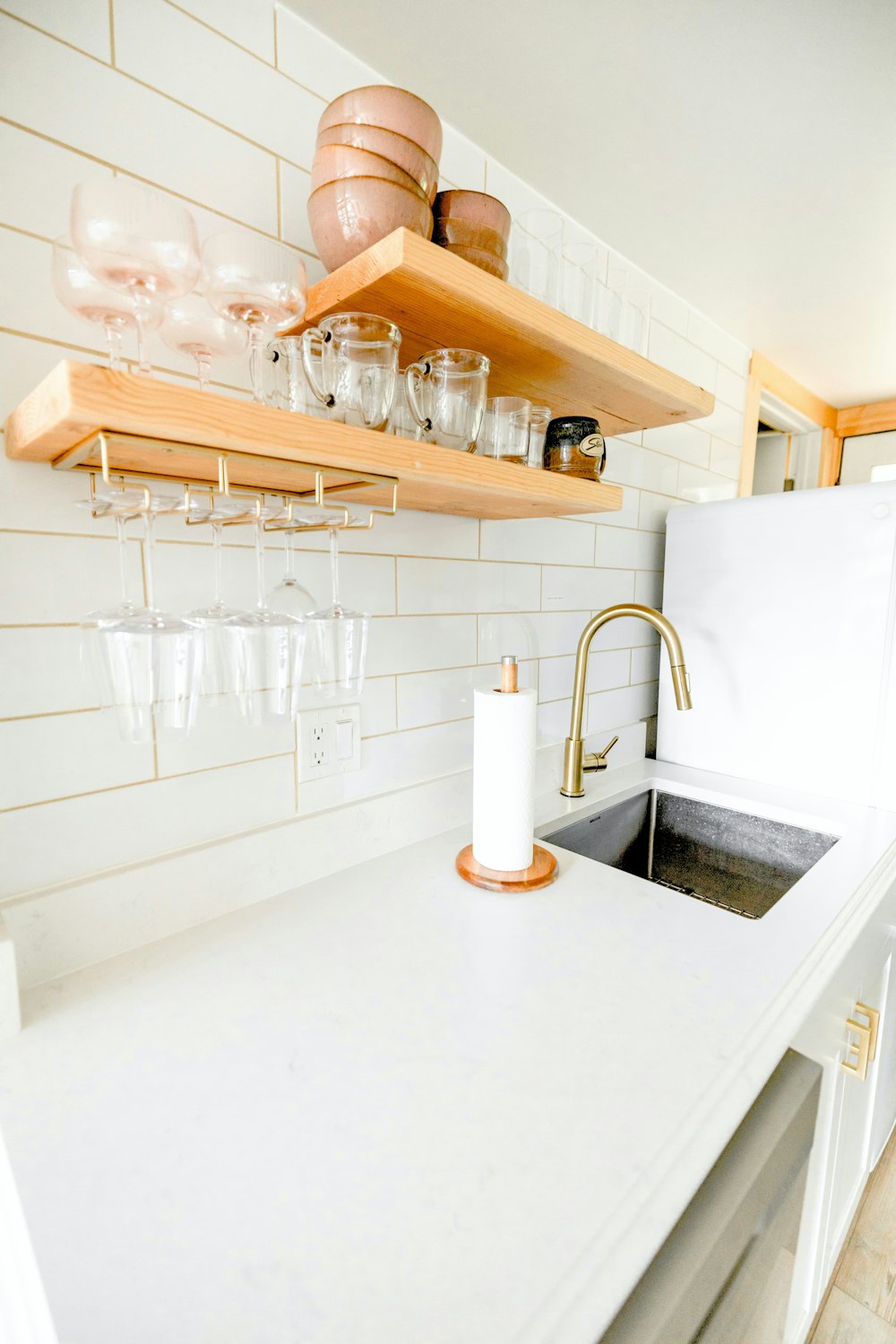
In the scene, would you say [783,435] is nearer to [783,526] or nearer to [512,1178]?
[783,526]

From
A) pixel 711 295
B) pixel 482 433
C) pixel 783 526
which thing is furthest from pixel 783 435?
pixel 482 433

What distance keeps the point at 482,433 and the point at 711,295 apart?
126 cm

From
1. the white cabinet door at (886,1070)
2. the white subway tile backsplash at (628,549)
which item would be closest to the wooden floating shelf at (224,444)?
the white subway tile backsplash at (628,549)

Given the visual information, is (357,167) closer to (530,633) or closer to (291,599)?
(291,599)

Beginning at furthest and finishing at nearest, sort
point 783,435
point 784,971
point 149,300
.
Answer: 1. point 783,435
2. point 784,971
3. point 149,300

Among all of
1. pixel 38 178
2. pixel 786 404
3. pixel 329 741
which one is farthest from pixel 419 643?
pixel 786 404

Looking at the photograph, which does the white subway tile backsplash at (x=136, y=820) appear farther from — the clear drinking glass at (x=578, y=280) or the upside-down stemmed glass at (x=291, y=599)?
the clear drinking glass at (x=578, y=280)

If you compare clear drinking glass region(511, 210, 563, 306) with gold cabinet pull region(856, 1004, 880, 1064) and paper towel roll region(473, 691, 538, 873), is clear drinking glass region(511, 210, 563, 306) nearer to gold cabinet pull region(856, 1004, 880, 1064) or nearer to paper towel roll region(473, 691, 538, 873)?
paper towel roll region(473, 691, 538, 873)

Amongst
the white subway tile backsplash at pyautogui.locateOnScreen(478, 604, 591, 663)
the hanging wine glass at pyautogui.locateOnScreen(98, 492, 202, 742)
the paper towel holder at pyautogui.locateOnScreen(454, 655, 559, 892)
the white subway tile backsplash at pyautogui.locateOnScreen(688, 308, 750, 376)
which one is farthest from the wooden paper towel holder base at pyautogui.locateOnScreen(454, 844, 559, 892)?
the white subway tile backsplash at pyautogui.locateOnScreen(688, 308, 750, 376)

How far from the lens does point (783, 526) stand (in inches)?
59.0

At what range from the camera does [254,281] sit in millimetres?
645

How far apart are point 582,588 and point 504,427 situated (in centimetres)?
71

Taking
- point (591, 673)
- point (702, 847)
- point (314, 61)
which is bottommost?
point (702, 847)

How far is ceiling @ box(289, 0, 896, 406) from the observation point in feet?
3.02
